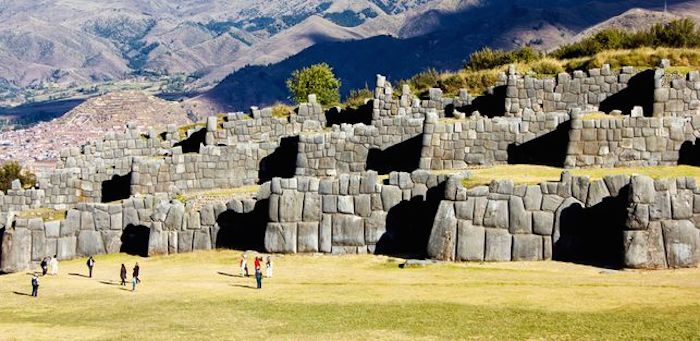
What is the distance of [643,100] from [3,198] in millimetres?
30780

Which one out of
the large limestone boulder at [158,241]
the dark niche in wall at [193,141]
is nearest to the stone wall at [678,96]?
the large limestone boulder at [158,241]

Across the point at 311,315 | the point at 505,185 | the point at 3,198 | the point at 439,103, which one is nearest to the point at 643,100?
the point at 439,103

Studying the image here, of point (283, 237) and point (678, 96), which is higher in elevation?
point (678, 96)

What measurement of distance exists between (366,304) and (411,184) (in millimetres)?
8837

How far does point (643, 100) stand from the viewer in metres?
44.6

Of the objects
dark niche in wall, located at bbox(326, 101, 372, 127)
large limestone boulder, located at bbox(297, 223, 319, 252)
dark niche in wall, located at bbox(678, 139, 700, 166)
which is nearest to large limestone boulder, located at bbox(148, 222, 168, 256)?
large limestone boulder, located at bbox(297, 223, 319, 252)

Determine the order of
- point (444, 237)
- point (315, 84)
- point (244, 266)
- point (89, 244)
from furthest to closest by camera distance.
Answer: point (315, 84), point (89, 244), point (244, 266), point (444, 237)

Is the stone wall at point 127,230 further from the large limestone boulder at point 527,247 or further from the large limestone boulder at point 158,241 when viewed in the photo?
the large limestone boulder at point 527,247

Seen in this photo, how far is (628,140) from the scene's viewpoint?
3916cm

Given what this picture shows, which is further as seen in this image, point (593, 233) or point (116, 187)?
point (116, 187)

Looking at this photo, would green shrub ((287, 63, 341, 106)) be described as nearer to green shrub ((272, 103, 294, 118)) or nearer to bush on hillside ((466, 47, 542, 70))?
bush on hillside ((466, 47, 542, 70))

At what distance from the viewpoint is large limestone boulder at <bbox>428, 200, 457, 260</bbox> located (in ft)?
108

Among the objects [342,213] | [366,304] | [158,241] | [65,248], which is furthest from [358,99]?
[366,304]

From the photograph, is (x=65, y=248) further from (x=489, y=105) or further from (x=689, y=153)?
(x=689, y=153)
